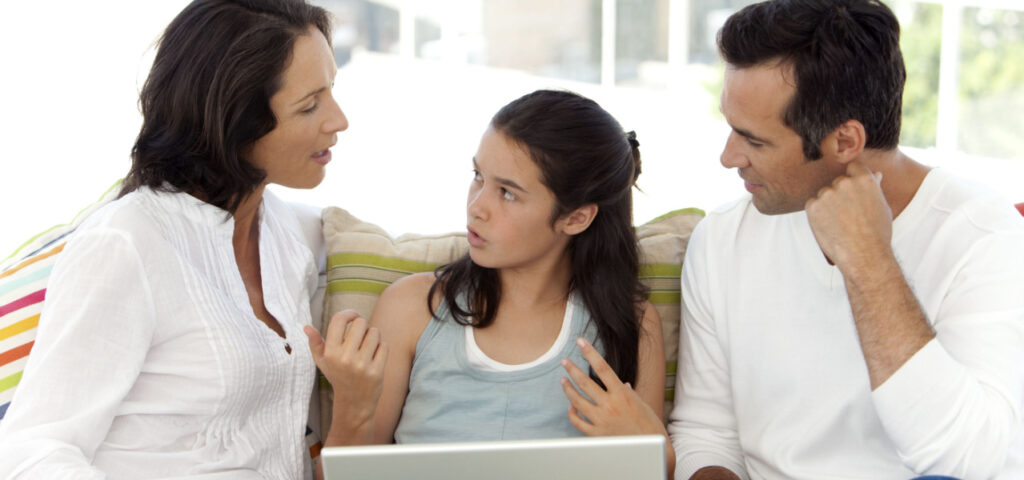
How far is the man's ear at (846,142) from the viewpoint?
4.86 ft

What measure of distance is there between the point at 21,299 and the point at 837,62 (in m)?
1.39

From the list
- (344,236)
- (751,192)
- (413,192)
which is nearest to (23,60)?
(413,192)

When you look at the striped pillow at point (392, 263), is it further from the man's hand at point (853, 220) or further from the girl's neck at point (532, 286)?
the man's hand at point (853, 220)

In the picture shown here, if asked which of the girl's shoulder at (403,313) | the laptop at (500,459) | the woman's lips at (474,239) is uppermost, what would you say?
the woman's lips at (474,239)

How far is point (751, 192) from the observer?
5.16ft

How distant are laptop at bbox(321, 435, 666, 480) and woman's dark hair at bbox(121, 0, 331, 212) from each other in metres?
0.66

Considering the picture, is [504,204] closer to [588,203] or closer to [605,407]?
[588,203]

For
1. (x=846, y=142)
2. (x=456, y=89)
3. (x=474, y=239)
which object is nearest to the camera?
(x=846, y=142)

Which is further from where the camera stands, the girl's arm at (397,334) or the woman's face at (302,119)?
the girl's arm at (397,334)

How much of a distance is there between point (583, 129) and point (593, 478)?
0.78 meters

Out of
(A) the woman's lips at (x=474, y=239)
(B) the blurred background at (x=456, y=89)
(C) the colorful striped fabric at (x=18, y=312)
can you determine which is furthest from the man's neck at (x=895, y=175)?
(B) the blurred background at (x=456, y=89)

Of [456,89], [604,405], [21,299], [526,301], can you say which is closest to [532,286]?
[526,301]

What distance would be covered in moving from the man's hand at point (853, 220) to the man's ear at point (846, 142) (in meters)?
0.08

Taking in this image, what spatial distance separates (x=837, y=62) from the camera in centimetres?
147
